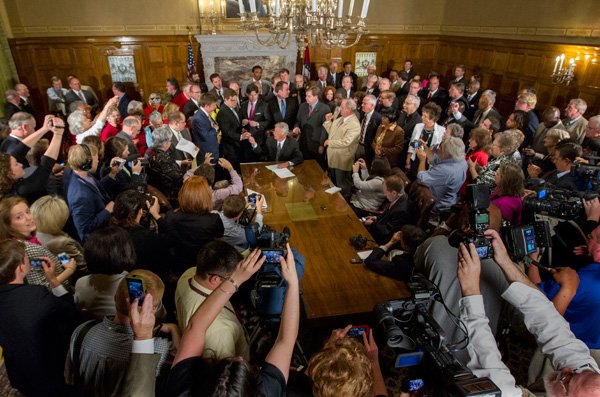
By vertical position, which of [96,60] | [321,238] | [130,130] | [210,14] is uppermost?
[210,14]

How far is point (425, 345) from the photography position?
5.08 ft

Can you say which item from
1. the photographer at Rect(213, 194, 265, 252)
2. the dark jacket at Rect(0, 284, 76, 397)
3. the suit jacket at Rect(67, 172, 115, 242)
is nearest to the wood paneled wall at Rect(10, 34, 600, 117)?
the photographer at Rect(213, 194, 265, 252)

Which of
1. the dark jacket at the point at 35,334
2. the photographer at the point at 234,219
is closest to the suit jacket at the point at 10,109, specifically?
the photographer at the point at 234,219

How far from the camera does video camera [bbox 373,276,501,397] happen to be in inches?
52.2

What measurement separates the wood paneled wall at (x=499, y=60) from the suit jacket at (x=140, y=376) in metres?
7.67

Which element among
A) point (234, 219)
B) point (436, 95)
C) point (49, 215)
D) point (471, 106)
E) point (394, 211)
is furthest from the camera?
point (436, 95)

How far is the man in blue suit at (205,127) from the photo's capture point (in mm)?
4789

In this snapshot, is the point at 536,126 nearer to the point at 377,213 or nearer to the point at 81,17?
the point at 377,213

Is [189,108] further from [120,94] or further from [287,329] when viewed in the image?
[287,329]

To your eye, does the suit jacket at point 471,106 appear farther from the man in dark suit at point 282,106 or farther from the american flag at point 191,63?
the american flag at point 191,63

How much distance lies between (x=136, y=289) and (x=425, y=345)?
127 cm

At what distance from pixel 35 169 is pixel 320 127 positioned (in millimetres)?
3702

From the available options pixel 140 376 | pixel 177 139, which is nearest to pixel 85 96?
pixel 177 139

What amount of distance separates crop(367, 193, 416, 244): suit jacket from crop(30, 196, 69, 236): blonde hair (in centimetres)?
259
